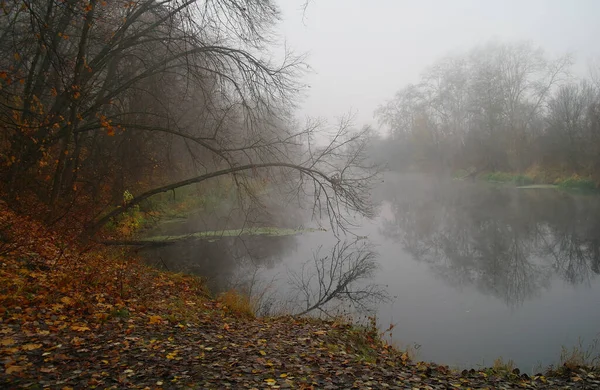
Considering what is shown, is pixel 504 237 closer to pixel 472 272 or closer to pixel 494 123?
pixel 472 272

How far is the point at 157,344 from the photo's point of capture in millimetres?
5016

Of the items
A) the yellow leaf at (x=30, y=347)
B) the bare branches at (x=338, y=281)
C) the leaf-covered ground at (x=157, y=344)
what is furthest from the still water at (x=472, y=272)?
the yellow leaf at (x=30, y=347)

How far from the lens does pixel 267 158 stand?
11.0 m

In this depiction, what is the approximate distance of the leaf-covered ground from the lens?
4.07m

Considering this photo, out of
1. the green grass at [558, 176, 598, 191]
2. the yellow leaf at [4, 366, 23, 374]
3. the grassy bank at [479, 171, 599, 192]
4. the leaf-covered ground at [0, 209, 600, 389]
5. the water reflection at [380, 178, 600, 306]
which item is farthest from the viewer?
the grassy bank at [479, 171, 599, 192]

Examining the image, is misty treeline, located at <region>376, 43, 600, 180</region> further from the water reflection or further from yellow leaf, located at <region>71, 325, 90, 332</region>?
yellow leaf, located at <region>71, 325, 90, 332</region>

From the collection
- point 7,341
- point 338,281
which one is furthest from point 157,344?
point 338,281

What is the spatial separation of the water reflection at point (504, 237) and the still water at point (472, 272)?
4 cm

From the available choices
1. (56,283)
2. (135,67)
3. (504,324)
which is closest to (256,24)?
(135,67)

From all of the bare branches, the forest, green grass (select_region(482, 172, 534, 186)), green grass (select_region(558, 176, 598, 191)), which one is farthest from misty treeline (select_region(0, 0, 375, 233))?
green grass (select_region(482, 172, 534, 186))

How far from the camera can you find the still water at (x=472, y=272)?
781cm

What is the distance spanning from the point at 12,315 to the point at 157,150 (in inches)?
446

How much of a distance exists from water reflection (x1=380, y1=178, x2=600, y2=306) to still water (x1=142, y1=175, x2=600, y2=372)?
0.13 feet

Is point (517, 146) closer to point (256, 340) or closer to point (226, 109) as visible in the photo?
point (226, 109)
